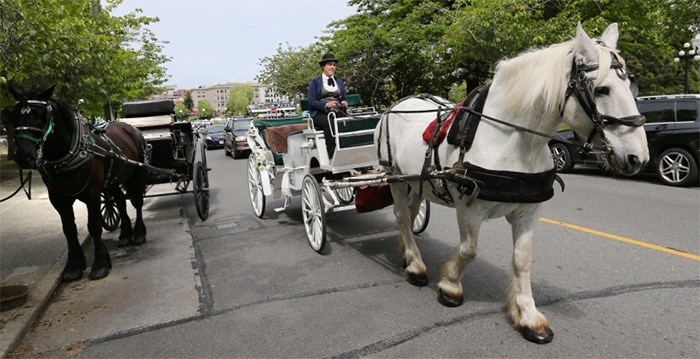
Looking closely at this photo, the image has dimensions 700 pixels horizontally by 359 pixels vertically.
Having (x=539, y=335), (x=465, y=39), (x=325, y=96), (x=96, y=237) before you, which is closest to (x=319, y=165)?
(x=325, y=96)

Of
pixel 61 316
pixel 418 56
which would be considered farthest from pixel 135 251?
pixel 418 56

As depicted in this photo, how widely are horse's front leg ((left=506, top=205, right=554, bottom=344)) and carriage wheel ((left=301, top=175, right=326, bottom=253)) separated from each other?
239 cm

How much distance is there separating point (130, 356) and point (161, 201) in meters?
7.43

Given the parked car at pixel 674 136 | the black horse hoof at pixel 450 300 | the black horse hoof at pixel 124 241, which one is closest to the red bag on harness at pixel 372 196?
the black horse hoof at pixel 450 300

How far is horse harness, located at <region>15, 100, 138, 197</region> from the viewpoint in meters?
4.35

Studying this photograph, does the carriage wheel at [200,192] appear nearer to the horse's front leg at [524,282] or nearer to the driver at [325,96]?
the driver at [325,96]

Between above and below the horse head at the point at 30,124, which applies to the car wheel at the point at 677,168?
below

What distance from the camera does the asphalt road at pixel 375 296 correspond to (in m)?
3.33

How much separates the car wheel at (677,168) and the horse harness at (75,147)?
392 inches

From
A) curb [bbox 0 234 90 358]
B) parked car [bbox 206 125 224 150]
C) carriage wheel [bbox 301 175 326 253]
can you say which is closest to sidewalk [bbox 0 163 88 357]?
curb [bbox 0 234 90 358]

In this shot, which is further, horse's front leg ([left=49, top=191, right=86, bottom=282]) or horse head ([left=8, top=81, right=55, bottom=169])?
horse's front leg ([left=49, top=191, right=86, bottom=282])

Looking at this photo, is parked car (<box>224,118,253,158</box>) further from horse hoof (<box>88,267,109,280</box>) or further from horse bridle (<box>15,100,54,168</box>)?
horse bridle (<box>15,100,54,168</box>)

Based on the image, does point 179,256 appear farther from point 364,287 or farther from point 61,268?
point 364,287

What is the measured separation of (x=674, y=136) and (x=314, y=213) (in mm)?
8037
